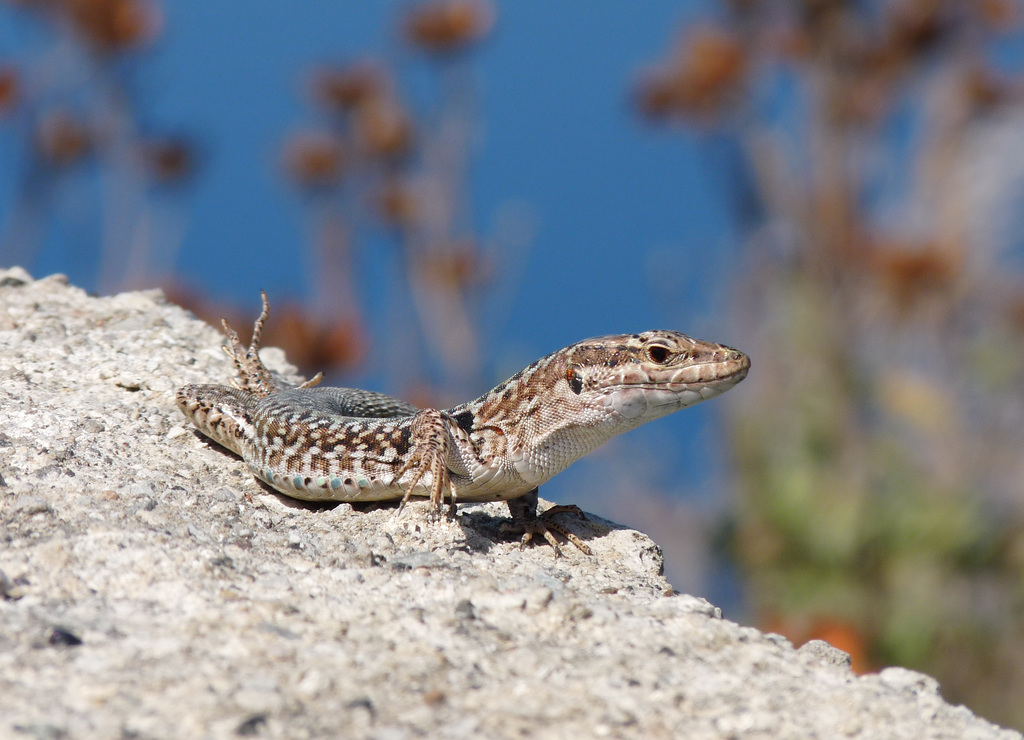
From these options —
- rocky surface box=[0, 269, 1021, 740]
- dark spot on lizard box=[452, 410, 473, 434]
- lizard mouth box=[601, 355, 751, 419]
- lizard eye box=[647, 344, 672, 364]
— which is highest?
lizard eye box=[647, 344, 672, 364]

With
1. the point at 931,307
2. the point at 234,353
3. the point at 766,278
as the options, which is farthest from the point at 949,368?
the point at 234,353

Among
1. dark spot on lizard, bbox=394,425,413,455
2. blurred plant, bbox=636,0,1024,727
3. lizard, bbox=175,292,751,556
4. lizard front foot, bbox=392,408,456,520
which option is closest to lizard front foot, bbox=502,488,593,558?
lizard, bbox=175,292,751,556

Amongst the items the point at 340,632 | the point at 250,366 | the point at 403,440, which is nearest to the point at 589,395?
the point at 403,440

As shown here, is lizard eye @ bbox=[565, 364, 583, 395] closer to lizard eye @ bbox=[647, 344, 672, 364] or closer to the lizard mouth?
the lizard mouth

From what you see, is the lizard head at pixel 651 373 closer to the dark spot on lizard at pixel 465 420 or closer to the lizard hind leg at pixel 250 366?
the dark spot on lizard at pixel 465 420

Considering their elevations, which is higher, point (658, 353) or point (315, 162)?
point (315, 162)

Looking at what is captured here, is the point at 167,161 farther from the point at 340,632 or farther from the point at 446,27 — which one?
the point at 340,632

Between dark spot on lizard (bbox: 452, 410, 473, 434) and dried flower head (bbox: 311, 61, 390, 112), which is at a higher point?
dried flower head (bbox: 311, 61, 390, 112)

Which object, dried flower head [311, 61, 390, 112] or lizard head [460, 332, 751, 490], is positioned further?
dried flower head [311, 61, 390, 112]
